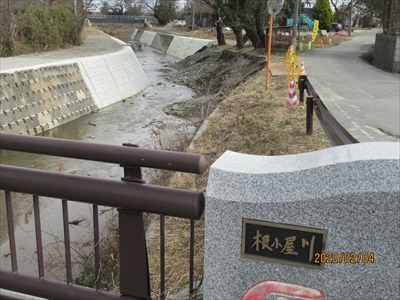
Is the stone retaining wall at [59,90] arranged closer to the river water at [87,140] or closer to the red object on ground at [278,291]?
the river water at [87,140]

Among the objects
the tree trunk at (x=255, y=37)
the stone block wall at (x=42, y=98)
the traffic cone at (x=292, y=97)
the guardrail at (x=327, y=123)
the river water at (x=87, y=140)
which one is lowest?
the river water at (x=87, y=140)

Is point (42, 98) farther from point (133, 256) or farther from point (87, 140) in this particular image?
point (133, 256)

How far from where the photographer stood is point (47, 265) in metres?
5.91

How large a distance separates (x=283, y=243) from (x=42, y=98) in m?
14.4

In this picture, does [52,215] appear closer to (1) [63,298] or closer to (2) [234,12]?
(1) [63,298]

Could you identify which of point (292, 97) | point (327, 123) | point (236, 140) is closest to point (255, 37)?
point (292, 97)

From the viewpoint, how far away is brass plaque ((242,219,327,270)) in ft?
7.72

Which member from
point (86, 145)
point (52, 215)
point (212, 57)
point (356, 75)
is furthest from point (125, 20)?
point (86, 145)

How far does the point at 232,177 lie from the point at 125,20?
8115cm

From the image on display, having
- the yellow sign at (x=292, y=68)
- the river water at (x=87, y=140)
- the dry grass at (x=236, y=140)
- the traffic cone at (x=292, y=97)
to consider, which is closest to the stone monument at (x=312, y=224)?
the dry grass at (x=236, y=140)

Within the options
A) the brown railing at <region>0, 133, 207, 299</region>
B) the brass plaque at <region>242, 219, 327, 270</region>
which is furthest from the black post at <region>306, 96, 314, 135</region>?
the brown railing at <region>0, 133, 207, 299</region>

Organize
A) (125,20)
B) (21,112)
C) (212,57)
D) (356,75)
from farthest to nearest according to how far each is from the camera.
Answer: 1. (125,20)
2. (212,57)
3. (356,75)
4. (21,112)
